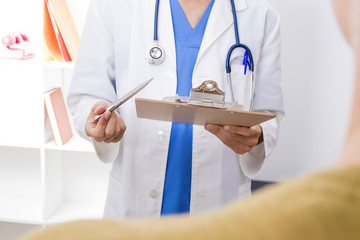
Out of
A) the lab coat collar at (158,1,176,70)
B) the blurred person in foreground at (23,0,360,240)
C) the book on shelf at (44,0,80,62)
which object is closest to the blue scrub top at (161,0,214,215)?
the lab coat collar at (158,1,176,70)

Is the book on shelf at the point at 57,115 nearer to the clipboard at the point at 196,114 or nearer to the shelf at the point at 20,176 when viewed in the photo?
the shelf at the point at 20,176

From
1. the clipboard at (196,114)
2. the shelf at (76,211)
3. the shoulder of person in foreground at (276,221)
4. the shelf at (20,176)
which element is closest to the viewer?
the shoulder of person in foreground at (276,221)

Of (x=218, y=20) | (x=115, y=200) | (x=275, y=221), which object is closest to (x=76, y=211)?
(x=115, y=200)

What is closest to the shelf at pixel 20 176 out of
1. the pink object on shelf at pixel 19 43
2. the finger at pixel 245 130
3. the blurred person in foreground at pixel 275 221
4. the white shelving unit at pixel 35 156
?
the white shelving unit at pixel 35 156

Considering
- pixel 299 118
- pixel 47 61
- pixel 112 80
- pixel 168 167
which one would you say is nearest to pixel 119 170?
pixel 168 167

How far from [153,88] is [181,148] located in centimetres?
18

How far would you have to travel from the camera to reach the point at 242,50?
43.1 inches

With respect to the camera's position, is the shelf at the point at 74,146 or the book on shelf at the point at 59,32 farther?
the shelf at the point at 74,146

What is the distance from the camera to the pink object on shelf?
176cm

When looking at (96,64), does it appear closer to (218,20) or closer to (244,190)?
(218,20)

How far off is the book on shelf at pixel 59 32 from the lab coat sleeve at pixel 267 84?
90 cm

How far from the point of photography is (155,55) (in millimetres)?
1047

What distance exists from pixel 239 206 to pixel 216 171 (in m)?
0.93

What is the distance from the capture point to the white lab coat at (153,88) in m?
1.05
